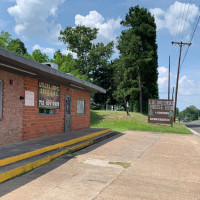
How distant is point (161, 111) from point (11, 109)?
57.8 ft

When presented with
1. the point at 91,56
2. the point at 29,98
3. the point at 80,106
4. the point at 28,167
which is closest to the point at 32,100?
the point at 29,98

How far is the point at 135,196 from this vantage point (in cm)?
462

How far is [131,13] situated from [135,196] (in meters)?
42.6

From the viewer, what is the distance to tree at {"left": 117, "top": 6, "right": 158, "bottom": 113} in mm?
39844

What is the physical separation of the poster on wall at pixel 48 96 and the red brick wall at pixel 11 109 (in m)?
1.43

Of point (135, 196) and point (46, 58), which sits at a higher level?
point (46, 58)

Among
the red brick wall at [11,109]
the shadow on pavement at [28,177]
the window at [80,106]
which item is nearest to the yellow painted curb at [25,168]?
the shadow on pavement at [28,177]

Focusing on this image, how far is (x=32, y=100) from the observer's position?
10719 millimetres

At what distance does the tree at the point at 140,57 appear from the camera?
131 feet

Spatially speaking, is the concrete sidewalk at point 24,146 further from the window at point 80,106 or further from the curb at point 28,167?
the window at point 80,106

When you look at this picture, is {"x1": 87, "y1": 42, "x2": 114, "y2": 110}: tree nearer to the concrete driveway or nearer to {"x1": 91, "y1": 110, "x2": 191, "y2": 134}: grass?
{"x1": 91, "y1": 110, "x2": 191, "y2": 134}: grass

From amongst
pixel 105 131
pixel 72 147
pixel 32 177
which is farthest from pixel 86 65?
pixel 32 177

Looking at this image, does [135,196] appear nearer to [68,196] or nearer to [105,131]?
[68,196]

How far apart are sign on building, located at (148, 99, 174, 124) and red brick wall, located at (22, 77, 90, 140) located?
9.94 metres
